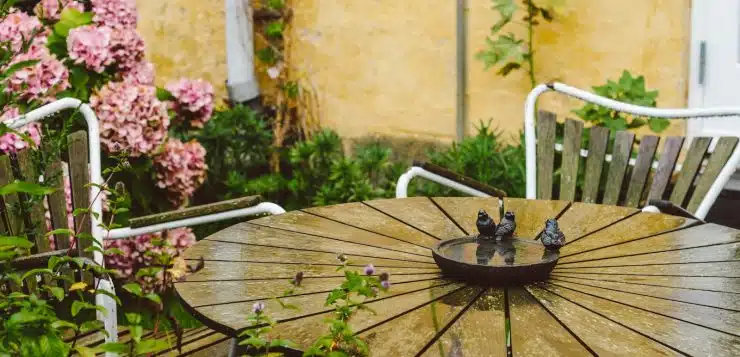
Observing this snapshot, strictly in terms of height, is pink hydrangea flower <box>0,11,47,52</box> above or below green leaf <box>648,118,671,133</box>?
above

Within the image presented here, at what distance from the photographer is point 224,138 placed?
5.65 meters

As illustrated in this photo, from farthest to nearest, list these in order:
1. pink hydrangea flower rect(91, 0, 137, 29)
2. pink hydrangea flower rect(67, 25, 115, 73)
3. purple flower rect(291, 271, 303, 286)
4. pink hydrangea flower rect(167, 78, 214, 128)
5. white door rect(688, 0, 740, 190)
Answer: white door rect(688, 0, 740, 190)
pink hydrangea flower rect(167, 78, 214, 128)
pink hydrangea flower rect(91, 0, 137, 29)
pink hydrangea flower rect(67, 25, 115, 73)
purple flower rect(291, 271, 303, 286)

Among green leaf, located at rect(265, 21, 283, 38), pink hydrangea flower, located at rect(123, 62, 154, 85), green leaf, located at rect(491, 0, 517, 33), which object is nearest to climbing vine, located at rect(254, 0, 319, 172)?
green leaf, located at rect(265, 21, 283, 38)

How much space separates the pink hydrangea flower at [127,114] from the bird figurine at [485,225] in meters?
1.73

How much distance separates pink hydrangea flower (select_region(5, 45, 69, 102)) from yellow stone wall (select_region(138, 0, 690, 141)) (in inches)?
83.3

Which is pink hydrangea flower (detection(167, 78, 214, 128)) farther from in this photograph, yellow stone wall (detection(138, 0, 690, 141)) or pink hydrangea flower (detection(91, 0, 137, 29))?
yellow stone wall (detection(138, 0, 690, 141))

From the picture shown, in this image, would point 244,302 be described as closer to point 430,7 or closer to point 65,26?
point 65,26

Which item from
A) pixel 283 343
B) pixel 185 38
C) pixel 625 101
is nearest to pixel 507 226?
pixel 283 343

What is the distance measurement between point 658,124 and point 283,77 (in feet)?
8.99

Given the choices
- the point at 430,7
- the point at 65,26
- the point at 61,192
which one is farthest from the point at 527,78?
the point at 61,192

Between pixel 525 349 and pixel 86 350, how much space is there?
A: 0.76 meters

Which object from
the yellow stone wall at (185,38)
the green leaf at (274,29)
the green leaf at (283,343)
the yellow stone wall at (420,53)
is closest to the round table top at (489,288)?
the green leaf at (283,343)

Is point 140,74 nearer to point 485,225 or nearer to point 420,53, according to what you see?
point 485,225

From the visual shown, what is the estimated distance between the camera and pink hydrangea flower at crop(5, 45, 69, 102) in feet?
10.9
